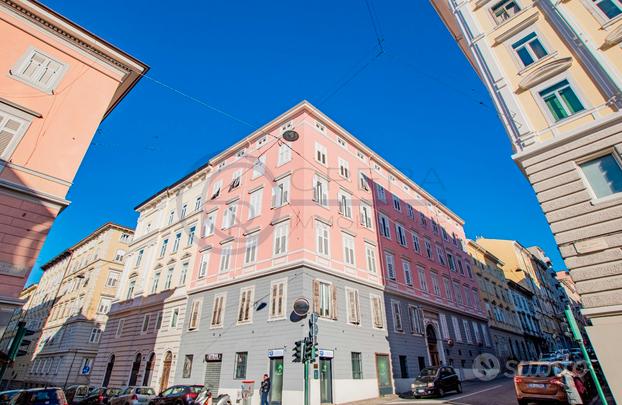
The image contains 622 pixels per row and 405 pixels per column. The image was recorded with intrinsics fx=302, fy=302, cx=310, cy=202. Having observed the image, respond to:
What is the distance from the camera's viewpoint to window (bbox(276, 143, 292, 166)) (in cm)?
2241

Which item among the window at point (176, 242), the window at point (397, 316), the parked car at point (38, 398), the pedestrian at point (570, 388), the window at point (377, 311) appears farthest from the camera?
the window at point (176, 242)

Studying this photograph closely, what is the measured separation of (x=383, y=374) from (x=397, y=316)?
445cm

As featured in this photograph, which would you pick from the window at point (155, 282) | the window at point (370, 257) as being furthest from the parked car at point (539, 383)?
the window at point (155, 282)

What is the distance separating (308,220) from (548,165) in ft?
41.5

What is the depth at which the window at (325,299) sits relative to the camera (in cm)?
1717

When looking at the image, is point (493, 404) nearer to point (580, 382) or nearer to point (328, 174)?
point (580, 382)

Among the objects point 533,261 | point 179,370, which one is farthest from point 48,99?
point 533,261

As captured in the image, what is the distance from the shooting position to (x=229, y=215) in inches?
963

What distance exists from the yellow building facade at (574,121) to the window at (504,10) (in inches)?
1.7

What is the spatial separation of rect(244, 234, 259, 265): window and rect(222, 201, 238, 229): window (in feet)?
9.70

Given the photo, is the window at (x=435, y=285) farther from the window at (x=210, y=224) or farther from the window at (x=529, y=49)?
the window at (x=529, y=49)

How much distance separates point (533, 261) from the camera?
59.3m

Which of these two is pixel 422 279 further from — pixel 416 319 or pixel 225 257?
pixel 225 257

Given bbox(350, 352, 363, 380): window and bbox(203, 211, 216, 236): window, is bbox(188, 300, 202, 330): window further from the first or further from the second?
bbox(350, 352, 363, 380): window
